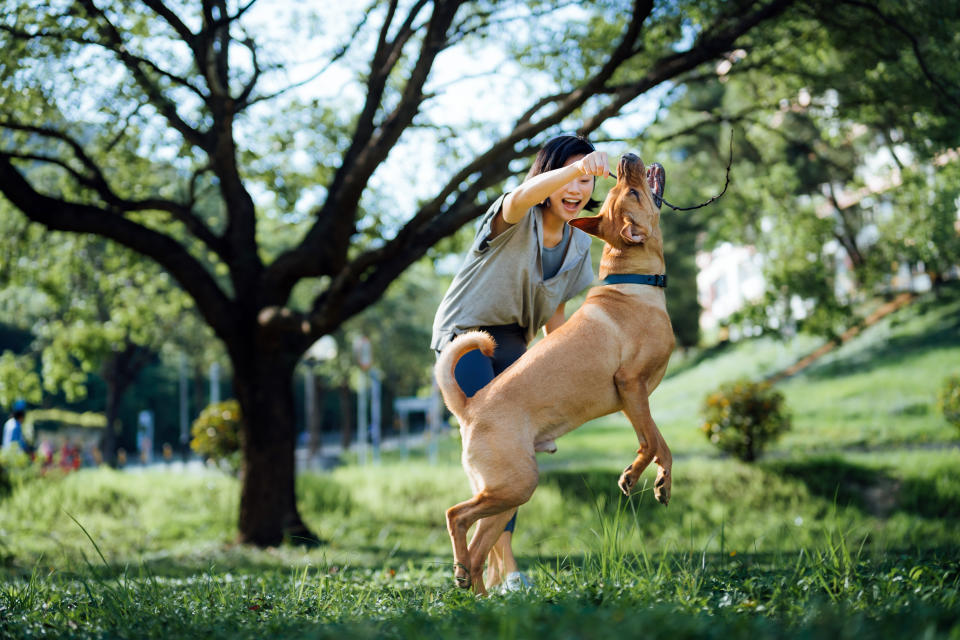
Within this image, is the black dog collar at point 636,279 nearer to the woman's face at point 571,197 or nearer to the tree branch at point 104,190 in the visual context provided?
the woman's face at point 571,197

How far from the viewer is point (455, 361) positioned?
3287 mm

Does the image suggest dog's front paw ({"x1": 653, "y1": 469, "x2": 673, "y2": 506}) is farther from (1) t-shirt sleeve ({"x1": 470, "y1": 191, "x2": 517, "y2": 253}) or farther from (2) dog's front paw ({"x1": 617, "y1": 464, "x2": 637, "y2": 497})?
(1) t-shirt sleeve ({"x1": 470, "y1": 191, "x2": 517, "y2": 253})

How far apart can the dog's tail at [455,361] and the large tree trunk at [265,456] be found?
5559 mm

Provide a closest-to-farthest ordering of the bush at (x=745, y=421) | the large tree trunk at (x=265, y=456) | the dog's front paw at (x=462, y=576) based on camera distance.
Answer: the dog's front paw at (x=462, y=576) < the large tree trunk at (x=265, y=456) < the bush at (x=745, y=421)

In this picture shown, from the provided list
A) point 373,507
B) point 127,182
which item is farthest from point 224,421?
point 127,182

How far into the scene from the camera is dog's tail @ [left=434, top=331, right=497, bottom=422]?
3264 mm

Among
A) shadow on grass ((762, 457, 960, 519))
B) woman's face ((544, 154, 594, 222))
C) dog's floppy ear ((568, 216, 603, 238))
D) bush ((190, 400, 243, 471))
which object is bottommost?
shadow on grass ((762, 457, 960, 519))

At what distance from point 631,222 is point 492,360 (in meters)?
1.03

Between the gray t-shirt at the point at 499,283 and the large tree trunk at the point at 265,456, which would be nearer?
the gray t-shirt at the point at 499,283

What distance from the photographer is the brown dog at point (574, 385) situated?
3209 mm

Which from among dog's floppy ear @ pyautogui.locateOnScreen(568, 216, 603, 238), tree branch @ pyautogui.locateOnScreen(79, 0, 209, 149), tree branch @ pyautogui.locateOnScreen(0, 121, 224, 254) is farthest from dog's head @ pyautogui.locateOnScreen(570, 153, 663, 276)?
tree branch @ pyautogui.locateOnScreen(0, 121, 224, 254)

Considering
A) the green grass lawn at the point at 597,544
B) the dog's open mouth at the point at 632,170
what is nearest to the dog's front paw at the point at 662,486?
the green grass lawn at the point at 597,544

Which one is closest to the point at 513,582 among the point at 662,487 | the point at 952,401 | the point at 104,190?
the point at 662,487

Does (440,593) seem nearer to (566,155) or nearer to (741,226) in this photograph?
(566,155)
